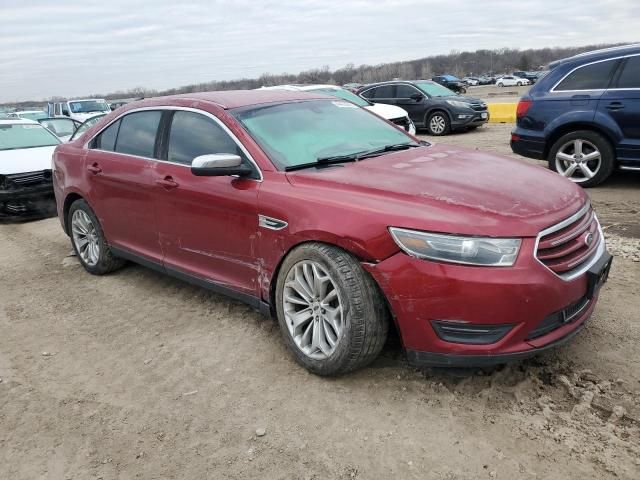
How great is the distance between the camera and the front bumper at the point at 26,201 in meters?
8.16

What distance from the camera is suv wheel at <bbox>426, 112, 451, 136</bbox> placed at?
1498 cm

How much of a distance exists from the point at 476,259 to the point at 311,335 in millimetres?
1139

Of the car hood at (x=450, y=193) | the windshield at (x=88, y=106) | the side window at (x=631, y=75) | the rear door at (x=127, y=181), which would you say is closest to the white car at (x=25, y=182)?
the rear door at (x=127, y=181)

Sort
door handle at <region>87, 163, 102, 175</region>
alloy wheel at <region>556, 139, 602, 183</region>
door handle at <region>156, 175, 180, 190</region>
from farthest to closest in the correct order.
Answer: alloy wheel at <region>556, 139, 602, 183</region>
door handle at <region>87, 163, 102, 175</region>
door handle at <region>156, 175, 180, 190</region>

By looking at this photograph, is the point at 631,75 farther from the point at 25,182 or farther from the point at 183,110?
the point at 25,182

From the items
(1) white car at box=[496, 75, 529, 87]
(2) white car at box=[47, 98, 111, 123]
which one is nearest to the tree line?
(1) white car at box=[496, 75, 529, 87]

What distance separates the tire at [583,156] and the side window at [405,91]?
8819 millimetres

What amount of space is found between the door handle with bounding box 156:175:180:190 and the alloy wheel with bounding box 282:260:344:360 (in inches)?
51.1

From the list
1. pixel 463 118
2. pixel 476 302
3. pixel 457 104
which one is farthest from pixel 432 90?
pixel 476 302

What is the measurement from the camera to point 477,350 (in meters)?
2.73

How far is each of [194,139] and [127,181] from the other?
2.77 ft

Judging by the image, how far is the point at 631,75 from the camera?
6684 mm

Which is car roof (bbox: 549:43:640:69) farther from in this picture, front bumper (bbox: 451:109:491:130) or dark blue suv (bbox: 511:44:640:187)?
front bumper (bbox: 451:109:491:130)

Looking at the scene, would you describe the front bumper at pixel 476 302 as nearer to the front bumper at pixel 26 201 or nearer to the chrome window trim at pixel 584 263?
the chrome window trim at pixel 584 263
